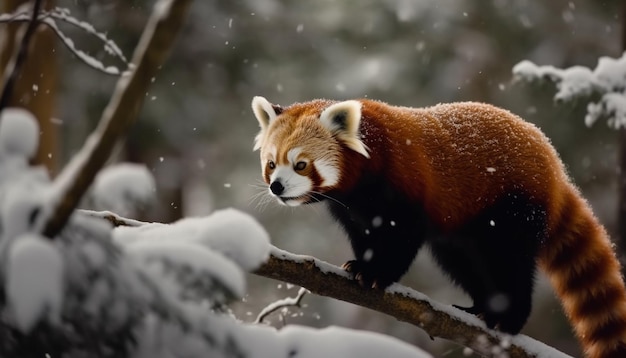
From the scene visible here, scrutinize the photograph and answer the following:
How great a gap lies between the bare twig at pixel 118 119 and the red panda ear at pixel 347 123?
2.17 metres

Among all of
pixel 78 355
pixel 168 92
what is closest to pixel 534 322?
pixel 168 92

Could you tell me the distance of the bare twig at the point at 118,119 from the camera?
4.33 feet

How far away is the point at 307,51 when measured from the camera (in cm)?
1166

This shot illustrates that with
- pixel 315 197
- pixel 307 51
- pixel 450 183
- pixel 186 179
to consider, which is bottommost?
pixel 186 179

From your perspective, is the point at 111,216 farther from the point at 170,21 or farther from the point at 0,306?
the point at 170,21

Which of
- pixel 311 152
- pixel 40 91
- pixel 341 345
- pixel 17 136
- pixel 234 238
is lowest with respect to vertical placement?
pixel 40 91

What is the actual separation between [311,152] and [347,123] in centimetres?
20

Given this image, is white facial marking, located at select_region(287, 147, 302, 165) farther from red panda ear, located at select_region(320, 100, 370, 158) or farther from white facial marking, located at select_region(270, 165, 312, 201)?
red panda ear, located at select_region(320, 100, 370, 158)

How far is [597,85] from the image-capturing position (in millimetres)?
4512

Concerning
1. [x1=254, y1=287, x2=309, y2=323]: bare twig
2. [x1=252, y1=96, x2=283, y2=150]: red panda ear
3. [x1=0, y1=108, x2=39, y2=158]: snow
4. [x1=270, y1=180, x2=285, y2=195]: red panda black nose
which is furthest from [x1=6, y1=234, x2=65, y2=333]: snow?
[x1=252, y1=96, x2=283, y2=150]: red panda ear

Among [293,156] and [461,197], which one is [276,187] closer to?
[293,156]

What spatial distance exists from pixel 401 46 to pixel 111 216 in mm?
9312

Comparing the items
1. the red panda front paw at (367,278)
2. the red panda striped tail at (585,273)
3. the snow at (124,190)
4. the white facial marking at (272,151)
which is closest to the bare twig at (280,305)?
the red panda front paw at (367,278)

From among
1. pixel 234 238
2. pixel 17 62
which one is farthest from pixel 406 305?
pixel 17 62
